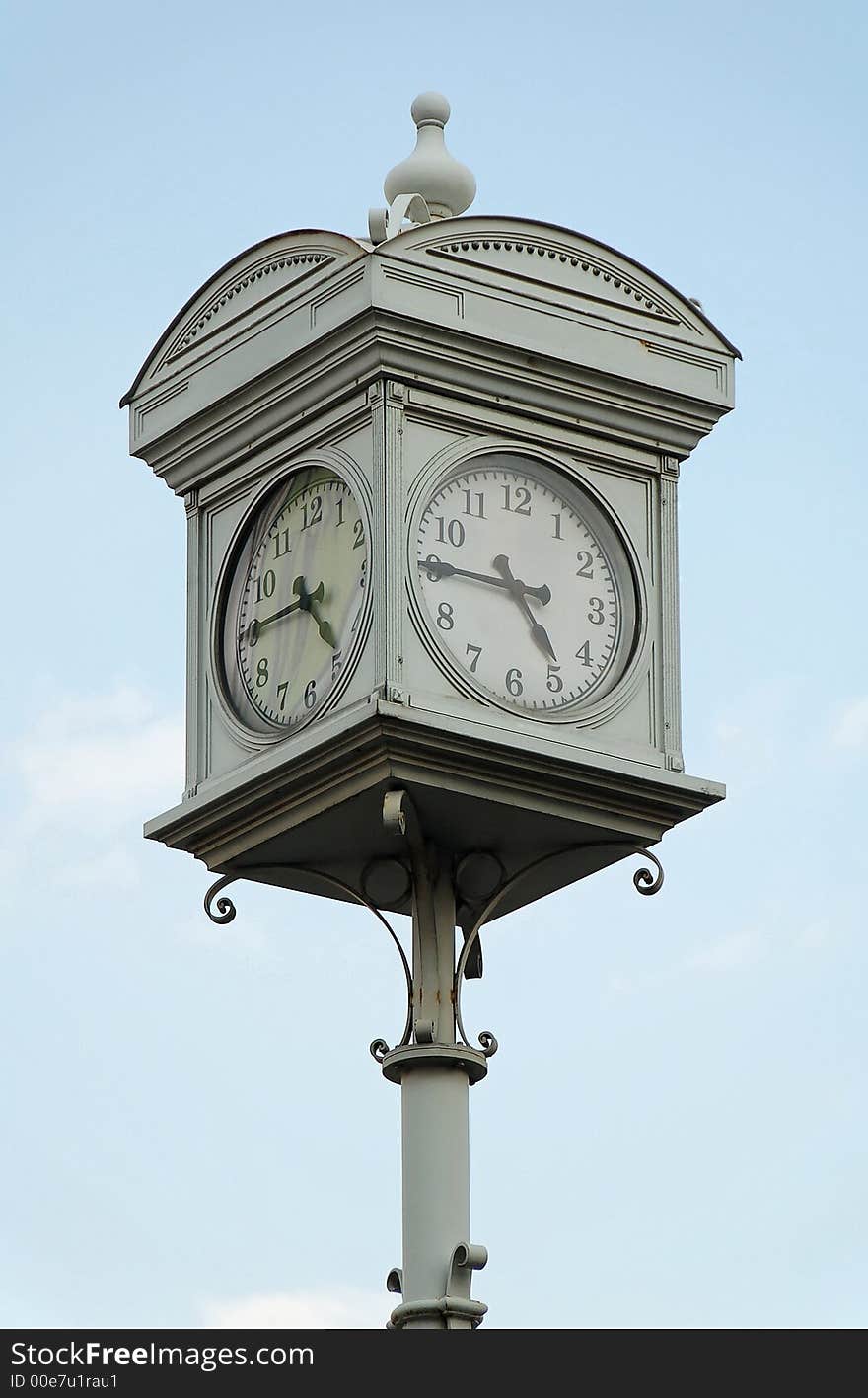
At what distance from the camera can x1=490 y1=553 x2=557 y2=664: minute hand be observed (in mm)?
16938

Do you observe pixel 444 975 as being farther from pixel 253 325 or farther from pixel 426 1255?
pixel 253 325

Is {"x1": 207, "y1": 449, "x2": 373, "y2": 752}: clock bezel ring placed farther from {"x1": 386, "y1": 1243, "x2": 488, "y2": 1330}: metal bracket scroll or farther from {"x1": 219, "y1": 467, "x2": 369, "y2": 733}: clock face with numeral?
{"x1": 386, "y1": 1243, "x2": 488, "y2": 1330}: metal bracket scroll

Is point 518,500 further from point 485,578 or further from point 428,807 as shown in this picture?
point 428,807

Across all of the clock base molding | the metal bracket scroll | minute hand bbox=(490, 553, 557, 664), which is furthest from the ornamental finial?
the metal bracket scroll

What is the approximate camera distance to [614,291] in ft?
57.3

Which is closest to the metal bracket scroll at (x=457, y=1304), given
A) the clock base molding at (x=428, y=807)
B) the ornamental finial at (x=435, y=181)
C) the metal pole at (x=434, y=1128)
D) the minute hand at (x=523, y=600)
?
the metal pole at (x=434, y=1128)

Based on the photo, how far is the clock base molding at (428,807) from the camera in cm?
1631

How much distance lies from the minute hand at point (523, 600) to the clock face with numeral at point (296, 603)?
1.92 ft

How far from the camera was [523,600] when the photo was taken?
17.0 meters

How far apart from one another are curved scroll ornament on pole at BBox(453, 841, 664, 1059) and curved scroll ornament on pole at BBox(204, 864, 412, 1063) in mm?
195

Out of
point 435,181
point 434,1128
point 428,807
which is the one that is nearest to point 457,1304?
point 434,1128

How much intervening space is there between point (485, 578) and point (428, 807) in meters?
0.96
